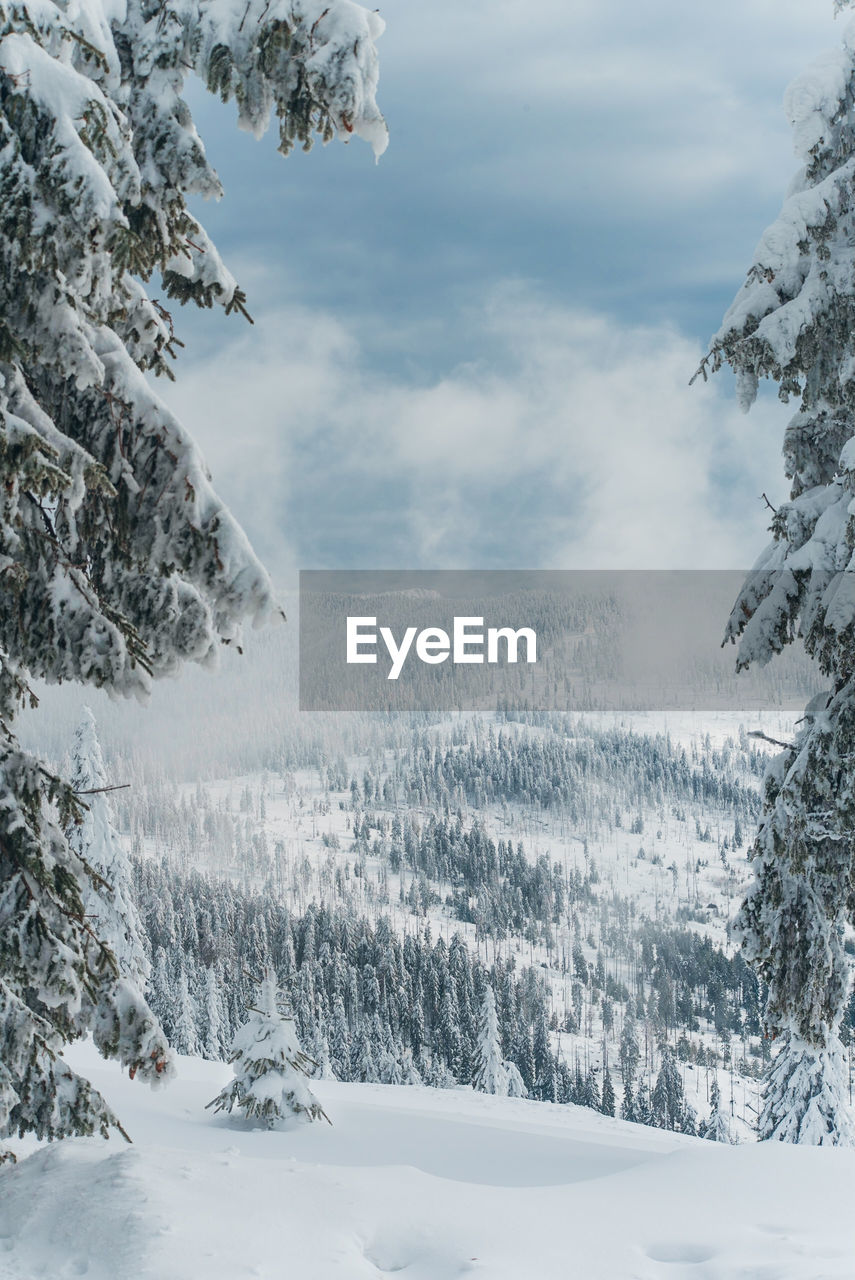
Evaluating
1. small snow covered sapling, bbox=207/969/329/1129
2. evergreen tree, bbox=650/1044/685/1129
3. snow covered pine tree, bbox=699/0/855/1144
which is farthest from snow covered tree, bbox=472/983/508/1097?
evergreen tree, bbox=650/1044/685/1129

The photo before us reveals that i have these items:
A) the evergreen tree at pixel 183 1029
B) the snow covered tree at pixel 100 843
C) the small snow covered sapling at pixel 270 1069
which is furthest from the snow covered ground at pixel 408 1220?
the evergreen tree at pixel 183 1029

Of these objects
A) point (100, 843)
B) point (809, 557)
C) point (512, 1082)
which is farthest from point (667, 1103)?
point (809, 557)

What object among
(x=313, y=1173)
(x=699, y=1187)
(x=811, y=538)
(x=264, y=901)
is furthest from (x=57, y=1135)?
(x=264, y=901)

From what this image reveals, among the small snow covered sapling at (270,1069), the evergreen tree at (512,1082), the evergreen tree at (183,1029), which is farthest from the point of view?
the evergreen tree at (183,1029)

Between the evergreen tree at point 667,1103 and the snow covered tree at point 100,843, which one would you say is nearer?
the snow covered tree at point 100,843

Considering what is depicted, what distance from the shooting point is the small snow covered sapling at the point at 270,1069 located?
64.5 feet

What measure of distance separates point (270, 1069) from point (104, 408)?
18.1 meters

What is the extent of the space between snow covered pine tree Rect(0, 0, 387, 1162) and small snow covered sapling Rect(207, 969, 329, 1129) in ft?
48.4

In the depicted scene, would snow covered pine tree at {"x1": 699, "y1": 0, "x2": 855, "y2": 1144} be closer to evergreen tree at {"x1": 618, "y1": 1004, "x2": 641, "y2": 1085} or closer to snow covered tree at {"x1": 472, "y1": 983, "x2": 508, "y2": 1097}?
snow covered tree at {"x1": 472, "y1": 983, "x2": 508, "y2": 1097}

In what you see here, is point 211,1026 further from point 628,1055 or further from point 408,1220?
point 628,1055

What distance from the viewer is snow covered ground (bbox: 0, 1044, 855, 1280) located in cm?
472

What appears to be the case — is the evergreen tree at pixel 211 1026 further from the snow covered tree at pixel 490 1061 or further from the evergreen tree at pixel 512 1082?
the snow covered tree at pixel 490 1061

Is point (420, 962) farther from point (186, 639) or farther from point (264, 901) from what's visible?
point (186, 639)

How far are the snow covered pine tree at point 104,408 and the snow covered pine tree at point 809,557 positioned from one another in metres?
5.18
